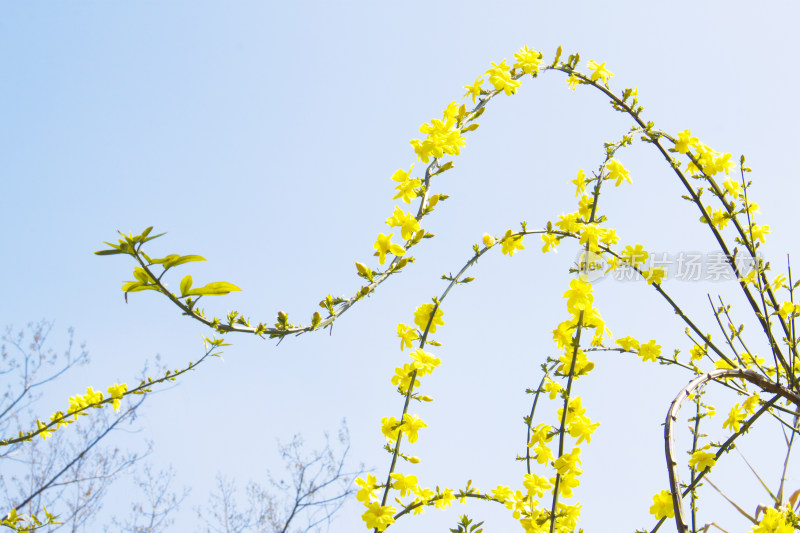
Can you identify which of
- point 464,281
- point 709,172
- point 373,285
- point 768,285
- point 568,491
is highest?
point 709,172

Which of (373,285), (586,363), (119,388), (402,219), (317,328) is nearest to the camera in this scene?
(317,328)

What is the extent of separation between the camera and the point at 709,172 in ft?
7.61

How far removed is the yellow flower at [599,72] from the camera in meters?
2.40

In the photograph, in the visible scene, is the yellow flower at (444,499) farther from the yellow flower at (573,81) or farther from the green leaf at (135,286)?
the yellow flower at (573,81)

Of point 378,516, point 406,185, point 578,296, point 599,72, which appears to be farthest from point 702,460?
point 599,72

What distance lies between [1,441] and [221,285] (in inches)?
82.4

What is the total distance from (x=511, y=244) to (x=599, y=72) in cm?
115

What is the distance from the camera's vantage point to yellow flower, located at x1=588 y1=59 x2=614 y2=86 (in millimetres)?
2400

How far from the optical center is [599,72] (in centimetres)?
240

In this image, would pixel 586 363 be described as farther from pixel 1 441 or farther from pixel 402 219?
pixel 1 441

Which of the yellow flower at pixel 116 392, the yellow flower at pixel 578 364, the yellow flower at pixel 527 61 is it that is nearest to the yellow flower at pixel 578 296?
the yellow flower at pixel 578 364

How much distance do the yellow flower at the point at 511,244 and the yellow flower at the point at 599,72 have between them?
1.09 metres

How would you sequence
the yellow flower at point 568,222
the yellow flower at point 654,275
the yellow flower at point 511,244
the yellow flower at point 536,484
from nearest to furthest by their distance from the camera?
1. the yellow flower at point 536,484
2. the yellow flower at point 511,244
3. the yellow flower at point 568,222
4. the yellow flower at point 654,275

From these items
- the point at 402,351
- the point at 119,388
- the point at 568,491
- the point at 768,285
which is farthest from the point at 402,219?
the point at 119,388
